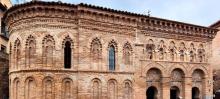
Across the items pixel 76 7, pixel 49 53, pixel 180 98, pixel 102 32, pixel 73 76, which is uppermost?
pixel 76 7

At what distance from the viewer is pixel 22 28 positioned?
20.5m

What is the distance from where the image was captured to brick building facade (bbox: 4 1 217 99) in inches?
781

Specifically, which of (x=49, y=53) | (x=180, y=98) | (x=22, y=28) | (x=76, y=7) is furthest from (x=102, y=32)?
(x=180, y=98)

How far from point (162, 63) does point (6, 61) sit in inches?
477

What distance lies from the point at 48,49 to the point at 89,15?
3.47 m

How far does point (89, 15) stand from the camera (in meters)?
20.9

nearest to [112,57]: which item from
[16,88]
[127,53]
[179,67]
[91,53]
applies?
[127,53]

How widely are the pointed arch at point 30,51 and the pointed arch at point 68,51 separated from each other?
1862mm

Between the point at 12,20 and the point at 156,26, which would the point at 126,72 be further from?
the point at 12,20

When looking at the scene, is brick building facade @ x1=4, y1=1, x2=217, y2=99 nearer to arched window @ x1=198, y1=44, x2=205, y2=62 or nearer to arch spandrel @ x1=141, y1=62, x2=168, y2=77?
arch spandrel @ x1=141, y1=62, x2=168, y2=77

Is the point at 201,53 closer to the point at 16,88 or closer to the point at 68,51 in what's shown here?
the point at 68,51

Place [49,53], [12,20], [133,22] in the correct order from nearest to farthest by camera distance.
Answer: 1. [49,53]
2. [12,20]
3. [133,22]

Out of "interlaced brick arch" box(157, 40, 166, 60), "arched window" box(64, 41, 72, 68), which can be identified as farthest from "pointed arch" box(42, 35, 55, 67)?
"interlaced brick arch" box(157, 40, 166, 60)

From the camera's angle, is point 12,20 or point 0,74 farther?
point 0,74
